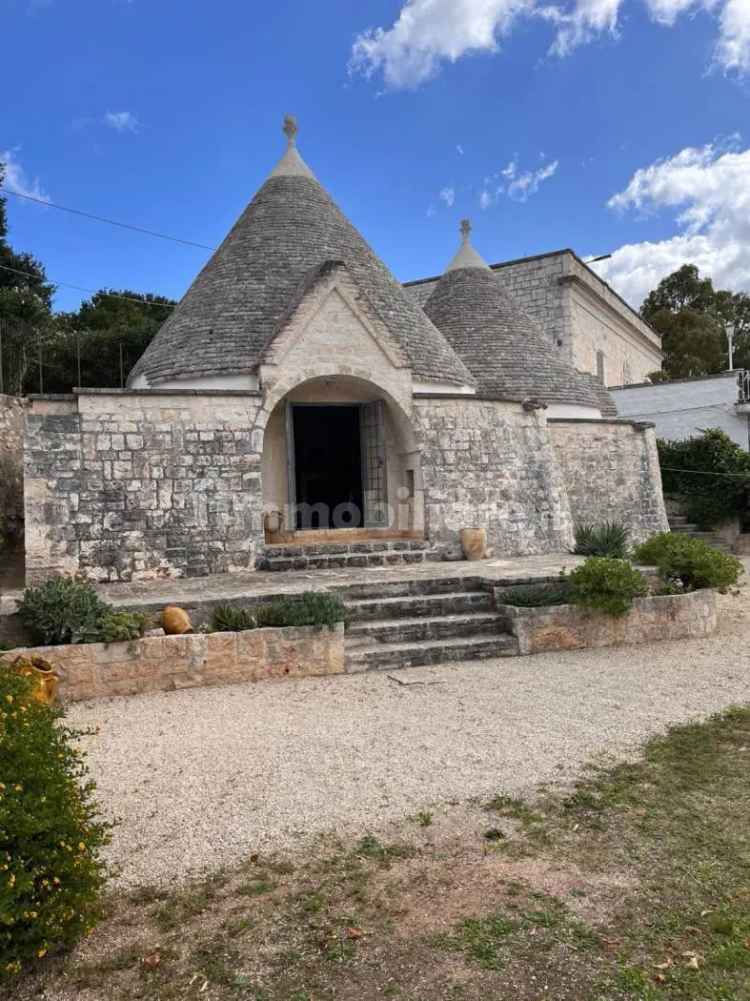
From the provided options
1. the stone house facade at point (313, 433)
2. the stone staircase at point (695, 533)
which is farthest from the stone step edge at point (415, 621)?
the stone staircase at point (695, 533)

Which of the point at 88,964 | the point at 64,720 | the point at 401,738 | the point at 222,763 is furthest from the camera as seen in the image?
the point at 64,720

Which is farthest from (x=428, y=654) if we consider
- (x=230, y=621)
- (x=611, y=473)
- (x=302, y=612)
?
(x=611, y=473)

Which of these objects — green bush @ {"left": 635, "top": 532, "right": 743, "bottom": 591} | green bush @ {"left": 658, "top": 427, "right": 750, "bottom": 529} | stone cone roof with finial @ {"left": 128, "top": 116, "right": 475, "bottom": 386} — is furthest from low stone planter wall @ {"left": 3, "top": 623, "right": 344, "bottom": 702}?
green bush @ {"left": 658, "top": 427, "right": 750, "bottom": 529}

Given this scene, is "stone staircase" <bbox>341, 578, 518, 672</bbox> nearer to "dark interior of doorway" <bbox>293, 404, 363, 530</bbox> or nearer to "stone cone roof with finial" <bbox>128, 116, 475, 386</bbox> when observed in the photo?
"stone cone roof with finial" <bbox>128, 116, 475, 386</bbox>

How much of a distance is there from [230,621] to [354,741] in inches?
87.6

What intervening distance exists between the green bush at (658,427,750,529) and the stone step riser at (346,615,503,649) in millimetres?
13230

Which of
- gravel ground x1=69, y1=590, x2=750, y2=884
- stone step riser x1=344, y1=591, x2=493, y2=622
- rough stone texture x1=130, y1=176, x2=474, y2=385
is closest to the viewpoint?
gravel ground x1=69, y1=590, x2=750, y2=884

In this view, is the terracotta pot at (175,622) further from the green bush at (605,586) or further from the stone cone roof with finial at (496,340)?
the stone cone roof with finial at (496,340)

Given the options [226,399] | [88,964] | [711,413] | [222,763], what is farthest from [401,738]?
[711,413]

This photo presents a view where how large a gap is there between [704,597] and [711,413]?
1457 cm

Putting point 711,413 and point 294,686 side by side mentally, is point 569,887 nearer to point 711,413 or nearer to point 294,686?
point 294,686

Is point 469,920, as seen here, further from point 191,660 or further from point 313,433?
point 313,433

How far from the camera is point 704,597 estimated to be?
26.4 feet

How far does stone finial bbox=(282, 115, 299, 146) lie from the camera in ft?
49.6
